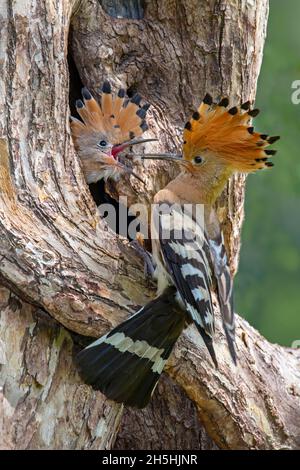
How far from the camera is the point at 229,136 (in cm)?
421

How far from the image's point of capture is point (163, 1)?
4738 millimetres

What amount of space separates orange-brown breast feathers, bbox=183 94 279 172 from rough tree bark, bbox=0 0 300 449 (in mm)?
395

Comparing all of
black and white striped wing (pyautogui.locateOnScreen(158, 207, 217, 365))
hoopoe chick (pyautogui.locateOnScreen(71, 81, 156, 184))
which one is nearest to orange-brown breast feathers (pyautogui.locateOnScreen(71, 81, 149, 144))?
hoopoe chick (pyautogui.locateOnScreen(71, 81, 156, 184))

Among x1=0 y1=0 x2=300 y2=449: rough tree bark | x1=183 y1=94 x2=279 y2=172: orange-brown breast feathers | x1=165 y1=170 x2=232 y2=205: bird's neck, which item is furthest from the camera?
x1=165 y1=170 x2=232 y2=205: bird's neck

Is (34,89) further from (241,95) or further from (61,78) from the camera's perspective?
(241,95)

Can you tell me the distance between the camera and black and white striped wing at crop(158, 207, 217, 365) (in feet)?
12.3

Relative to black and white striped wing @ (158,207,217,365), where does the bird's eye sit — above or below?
above

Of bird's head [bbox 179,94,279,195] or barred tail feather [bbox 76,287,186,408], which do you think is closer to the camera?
barred tail feather [bbox 76,287,186,408]

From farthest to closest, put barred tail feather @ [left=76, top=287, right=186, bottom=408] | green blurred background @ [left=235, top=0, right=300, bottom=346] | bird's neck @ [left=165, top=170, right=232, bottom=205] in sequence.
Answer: green blurred background @ [left=235, top=0, right=300, bottom=346] → bird's neck @ [left=165, top=170, right=232, bottom=205] → barred tail feather @ [left=76, top=287, right=186, bottom=408]

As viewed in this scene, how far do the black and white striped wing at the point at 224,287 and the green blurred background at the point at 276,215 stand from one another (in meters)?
2.45

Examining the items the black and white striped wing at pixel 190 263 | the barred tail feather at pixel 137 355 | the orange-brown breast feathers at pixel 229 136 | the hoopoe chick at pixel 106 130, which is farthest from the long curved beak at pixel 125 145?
the barred tail feather at pixel 137 355

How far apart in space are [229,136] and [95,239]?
2.52 feet

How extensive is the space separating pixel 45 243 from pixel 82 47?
131cm

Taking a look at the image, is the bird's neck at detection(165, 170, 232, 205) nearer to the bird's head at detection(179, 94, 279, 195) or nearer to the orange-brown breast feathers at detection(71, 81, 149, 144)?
the bird's head at detection(179, 94, 279, 195)
